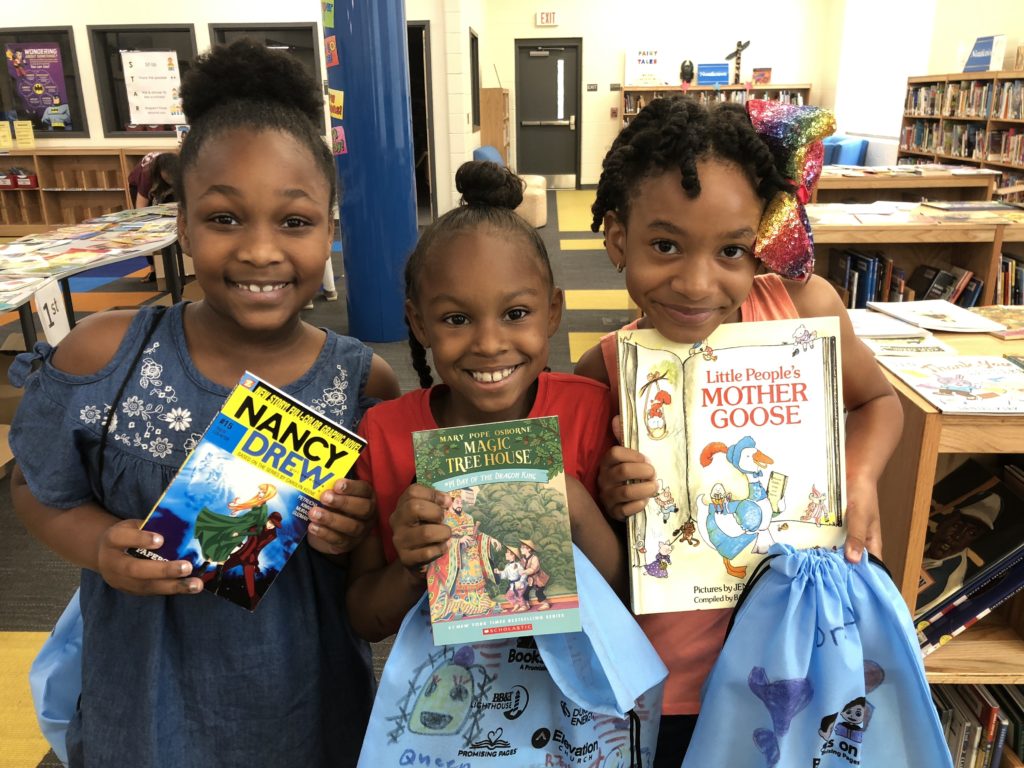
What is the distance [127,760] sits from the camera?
3.40 ft

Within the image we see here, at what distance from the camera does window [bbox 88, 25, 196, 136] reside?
8469 mm

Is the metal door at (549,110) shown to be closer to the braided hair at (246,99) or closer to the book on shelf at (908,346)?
the book on shelf at (908,346)

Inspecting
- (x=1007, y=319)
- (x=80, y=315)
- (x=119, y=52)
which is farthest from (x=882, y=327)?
(x=119, y=52)

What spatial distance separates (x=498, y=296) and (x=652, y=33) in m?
12.8

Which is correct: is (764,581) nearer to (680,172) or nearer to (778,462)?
(778,462)

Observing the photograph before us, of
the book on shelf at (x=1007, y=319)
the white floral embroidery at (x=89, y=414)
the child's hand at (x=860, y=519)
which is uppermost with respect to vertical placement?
the white floral embroidery at (x=89, y=414)

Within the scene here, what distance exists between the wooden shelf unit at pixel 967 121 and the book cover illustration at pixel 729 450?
6094 mm

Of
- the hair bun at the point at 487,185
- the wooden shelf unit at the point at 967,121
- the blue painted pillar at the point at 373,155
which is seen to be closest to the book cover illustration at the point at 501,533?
the hair bun at the point at 487,185

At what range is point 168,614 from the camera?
3.40 feet

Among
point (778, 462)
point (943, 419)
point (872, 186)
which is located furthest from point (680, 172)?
point (872, 186)

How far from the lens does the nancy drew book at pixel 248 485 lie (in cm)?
87

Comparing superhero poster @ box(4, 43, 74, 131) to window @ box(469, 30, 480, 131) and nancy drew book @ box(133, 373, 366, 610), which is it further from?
nancy drew book @ box(133, 373, 366, 610)

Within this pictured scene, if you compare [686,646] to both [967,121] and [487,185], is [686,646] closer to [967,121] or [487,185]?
[487,185]

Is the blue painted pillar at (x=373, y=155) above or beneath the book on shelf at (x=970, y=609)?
above
